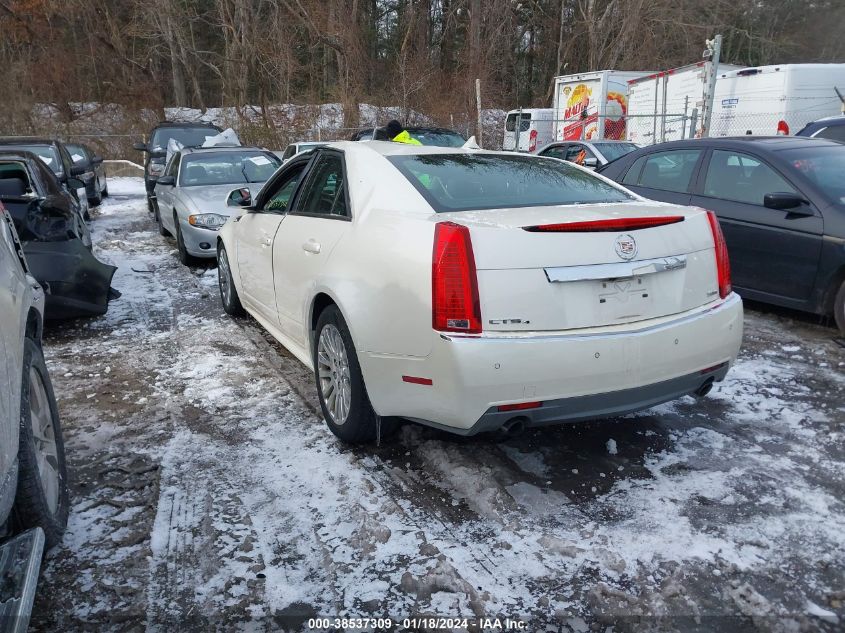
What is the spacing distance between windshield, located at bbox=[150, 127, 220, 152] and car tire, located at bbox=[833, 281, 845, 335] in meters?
15.3

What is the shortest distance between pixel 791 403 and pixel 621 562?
2216 mm

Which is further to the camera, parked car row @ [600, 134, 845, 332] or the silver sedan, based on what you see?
the silver sedan

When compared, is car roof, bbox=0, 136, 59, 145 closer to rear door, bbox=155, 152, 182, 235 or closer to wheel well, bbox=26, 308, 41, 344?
rear door, bbox=155, 152, 182, 235

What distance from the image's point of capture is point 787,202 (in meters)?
5.63

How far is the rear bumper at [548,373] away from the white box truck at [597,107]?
19169 millimetres

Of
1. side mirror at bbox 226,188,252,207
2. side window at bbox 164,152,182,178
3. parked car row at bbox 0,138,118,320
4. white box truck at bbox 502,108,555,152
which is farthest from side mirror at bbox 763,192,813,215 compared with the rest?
white box truck at bbox 502,108,555,152

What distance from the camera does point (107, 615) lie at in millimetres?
2496

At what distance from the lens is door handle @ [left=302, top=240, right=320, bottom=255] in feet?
13.1

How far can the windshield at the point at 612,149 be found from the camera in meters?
13.4

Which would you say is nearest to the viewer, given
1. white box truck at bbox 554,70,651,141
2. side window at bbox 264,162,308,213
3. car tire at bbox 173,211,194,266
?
side window at bbox 264,162,308,213

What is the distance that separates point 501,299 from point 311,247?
1560 mm

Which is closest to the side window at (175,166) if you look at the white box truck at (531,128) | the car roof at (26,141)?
the car roof at (26,141)

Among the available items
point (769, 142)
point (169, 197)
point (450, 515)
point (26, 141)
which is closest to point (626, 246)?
point (450, 515)

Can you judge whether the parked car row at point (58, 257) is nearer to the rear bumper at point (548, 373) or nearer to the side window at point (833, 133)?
the rear bumper at point (548, 373)
